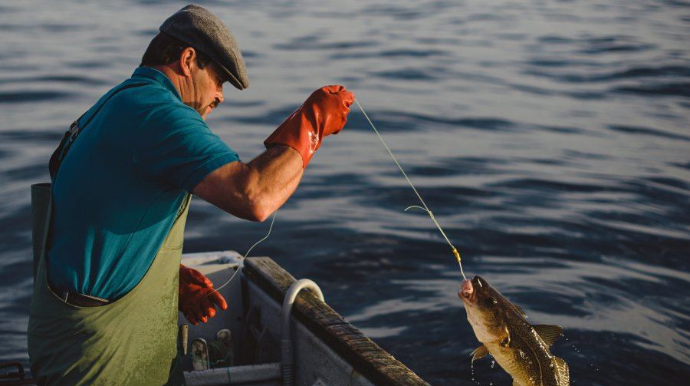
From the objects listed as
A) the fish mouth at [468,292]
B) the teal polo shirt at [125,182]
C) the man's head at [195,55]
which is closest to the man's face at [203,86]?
the man's head at [195,55]

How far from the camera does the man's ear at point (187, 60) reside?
3504 mm

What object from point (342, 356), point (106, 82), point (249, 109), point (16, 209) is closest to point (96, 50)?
point (106, 82)

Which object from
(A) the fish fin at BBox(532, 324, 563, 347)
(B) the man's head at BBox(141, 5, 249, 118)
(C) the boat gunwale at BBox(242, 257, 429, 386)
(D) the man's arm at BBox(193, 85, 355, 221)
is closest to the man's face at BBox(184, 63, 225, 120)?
(B) the man's head at BBox(141, 5, 249, 118)

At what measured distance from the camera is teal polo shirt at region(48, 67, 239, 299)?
3035 mm

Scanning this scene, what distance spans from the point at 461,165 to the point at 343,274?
4.66m

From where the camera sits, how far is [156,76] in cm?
346

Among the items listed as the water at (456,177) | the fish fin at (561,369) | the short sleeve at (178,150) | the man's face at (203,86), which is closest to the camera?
the short sleeve at (178,150)

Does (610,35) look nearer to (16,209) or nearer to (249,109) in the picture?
(249,109)

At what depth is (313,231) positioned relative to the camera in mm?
10305

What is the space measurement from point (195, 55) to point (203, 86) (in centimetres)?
14

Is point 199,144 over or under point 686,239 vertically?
over

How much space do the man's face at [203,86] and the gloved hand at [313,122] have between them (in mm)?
385

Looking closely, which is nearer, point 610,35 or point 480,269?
point 480,269

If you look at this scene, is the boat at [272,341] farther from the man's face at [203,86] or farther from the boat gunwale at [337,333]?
the man's face at [203,86]
